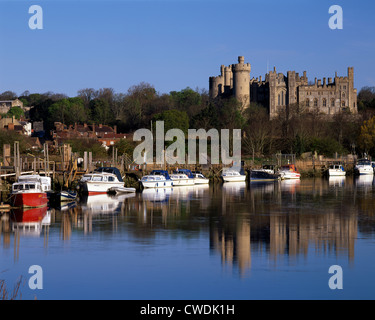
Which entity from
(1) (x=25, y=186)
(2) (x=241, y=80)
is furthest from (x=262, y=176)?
(2) (x=241, y=80)

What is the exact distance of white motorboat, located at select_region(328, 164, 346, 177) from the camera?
7569cm

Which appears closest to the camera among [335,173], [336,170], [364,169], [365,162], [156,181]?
[156,181]

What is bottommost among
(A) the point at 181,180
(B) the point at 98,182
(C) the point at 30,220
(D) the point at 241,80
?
(C) the point at 30,220

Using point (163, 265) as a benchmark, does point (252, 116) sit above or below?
above

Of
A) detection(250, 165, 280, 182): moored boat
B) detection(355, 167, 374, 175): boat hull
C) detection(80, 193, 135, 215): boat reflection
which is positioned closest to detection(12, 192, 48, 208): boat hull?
detection(80, 193, 135, 215): boat reflection

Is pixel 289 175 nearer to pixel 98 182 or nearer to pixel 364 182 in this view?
pixel 364 182

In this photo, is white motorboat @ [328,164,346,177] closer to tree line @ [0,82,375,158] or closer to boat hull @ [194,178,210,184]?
tree line @ [0,82,375,158]

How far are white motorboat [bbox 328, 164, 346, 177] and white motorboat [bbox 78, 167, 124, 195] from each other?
36.8m

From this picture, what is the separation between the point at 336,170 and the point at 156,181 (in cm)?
3224

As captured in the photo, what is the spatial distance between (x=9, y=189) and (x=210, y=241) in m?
17.3

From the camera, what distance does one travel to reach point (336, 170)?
76.2 m
